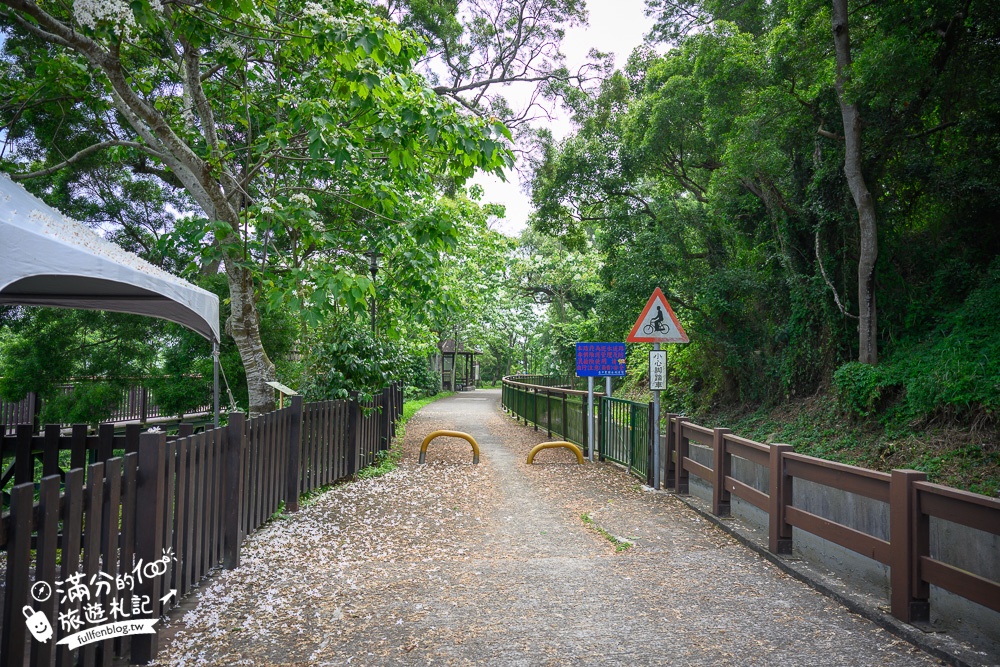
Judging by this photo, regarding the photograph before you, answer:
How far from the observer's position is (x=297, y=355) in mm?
12359

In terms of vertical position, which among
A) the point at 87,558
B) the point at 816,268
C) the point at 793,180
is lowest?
the point at 87,558

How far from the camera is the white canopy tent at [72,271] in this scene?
397cm

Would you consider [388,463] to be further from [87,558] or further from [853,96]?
[853,96]

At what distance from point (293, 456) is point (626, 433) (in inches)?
209

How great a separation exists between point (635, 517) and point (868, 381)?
6.14 m

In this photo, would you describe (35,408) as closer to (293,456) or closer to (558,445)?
(293,456)

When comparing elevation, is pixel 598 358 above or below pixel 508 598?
above

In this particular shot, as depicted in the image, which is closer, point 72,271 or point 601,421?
point 72,271

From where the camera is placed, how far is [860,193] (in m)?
11.1

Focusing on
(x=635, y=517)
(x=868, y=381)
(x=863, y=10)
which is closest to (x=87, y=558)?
(x=635, y=517)

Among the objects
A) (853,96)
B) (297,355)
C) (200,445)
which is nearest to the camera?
(200,445)

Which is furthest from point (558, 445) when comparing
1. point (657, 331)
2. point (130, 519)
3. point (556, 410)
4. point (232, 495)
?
point (130, 519)

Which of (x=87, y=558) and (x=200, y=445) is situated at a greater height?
(x=200, y=445)

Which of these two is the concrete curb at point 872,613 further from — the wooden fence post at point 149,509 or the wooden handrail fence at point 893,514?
the wooden fence post at point 149,509
